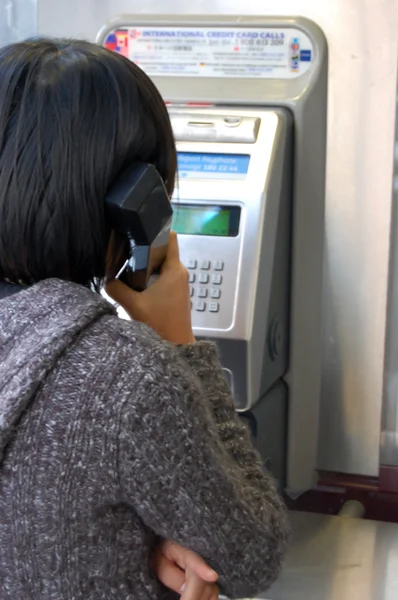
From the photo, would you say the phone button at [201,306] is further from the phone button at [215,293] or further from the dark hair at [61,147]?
the dark hair at [61,147]

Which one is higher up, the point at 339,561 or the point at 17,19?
the point at 17,19

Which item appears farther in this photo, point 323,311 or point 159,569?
point 323,311

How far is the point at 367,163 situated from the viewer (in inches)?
54.8

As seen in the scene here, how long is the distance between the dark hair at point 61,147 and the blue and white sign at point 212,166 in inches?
21.9

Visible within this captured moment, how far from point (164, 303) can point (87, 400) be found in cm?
23

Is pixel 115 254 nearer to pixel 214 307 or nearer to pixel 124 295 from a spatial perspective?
pixel 124 295

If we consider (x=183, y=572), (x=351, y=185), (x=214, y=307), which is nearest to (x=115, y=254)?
(x=183, y=572)

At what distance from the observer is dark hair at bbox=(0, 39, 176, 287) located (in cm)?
68

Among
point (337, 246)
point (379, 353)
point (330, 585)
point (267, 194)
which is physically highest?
point (267, 194)

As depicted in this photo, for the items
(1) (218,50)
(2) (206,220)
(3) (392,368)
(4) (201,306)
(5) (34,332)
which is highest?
(1) (218,50)

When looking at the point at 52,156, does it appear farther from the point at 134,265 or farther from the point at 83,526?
the point at 83,526

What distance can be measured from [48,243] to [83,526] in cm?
22

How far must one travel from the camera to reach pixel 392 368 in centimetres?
146

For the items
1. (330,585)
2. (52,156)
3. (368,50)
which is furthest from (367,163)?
(52,156)
